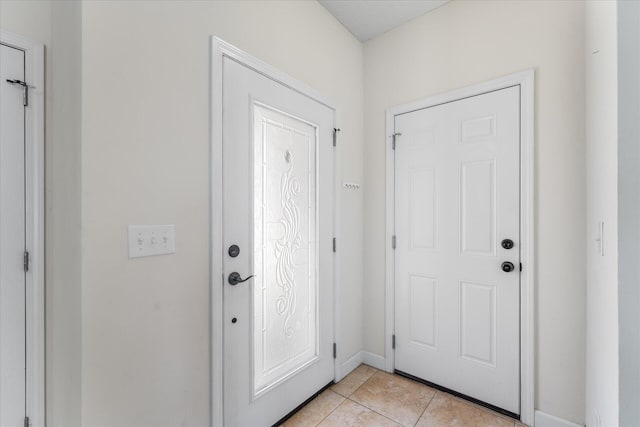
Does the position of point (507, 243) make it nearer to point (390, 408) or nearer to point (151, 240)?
point (390, 408)

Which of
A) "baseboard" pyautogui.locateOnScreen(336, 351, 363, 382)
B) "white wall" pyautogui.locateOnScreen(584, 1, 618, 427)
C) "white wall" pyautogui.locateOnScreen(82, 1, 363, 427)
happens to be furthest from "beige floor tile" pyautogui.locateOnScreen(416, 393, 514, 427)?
"white wall" pyautogui.locateOnScreen(82, 1, 363, 427)

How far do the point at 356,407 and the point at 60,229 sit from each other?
1.89m

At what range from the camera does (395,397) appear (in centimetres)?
190

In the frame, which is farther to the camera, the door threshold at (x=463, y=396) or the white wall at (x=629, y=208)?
the door threshold at (x=463, y=396)

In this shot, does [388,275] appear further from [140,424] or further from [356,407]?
[140,424]

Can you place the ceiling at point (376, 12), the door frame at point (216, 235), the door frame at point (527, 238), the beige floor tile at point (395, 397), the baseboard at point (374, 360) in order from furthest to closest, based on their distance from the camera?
the baseboard at point (374, 360) < the ceiling at point (376, 12) < the beige floor tile at point (395, 397) < the door frame at point (527, 238) < the door frame at point (216, 235)

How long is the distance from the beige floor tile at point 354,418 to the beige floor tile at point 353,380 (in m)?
0.15

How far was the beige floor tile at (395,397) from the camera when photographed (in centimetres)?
174

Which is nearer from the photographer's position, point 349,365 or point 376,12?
point 376,12
